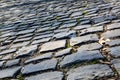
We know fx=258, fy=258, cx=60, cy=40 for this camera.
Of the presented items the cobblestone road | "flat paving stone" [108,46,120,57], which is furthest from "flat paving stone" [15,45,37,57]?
"flat paving stone" [108,46,120,57]

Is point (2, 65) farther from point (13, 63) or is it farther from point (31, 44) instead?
point (31, 44)

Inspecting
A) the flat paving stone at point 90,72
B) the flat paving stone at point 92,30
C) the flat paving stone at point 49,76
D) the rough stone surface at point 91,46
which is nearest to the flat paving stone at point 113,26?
the flat paving stone at point 92,30

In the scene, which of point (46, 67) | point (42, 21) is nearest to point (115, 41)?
point (46, 67)

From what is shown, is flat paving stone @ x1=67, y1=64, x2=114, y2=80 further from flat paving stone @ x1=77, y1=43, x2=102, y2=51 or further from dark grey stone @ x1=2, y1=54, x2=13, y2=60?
dark grey stone @ x1=2, y1=54, x2=13, y2=60

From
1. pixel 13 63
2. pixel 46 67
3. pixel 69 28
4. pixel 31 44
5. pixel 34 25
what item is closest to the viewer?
pixel 46 67

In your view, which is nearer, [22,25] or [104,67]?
[104,67]

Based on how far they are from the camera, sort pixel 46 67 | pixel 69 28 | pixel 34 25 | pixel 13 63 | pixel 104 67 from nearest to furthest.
Result: 1. pixel 104 67
2. pixel 46 67
3. pixel 13 63
4. pixel 69 28
5. pixel 34 25

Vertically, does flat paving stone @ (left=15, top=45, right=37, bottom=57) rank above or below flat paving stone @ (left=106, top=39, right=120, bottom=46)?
below
